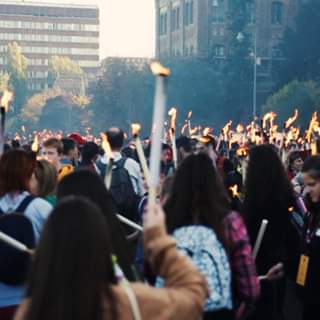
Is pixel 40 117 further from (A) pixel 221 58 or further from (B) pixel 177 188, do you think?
(B) pixel 177 188

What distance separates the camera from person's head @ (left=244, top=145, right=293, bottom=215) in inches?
221

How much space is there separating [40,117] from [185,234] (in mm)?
94509

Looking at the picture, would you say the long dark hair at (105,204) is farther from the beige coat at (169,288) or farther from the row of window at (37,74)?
the row of window at (37,74)

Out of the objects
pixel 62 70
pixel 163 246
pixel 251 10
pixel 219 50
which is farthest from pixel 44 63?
pixel 163 246

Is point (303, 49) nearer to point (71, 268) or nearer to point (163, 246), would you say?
point (163, 246)

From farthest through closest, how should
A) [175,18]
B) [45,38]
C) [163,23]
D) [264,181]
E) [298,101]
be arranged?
[45,38], [163,23], [175,18], [298,101], [264,181]

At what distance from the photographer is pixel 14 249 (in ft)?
15.6

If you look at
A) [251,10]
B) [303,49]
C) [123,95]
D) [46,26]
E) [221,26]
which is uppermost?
[251,10]

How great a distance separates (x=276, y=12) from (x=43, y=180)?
286ft

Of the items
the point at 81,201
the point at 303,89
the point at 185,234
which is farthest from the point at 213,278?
the point at 303,89

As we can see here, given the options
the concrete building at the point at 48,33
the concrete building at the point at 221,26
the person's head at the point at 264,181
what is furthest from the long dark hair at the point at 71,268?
the concrete building at the point at 48,33

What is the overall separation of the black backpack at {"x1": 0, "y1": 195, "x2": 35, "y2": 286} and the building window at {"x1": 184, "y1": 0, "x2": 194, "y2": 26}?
9236 cm

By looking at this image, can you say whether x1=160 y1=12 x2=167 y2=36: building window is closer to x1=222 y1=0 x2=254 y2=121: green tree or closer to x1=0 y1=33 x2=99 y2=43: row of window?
x1=222 y1=0 x2=254 y2=121: green tree

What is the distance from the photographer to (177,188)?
4359 mm
